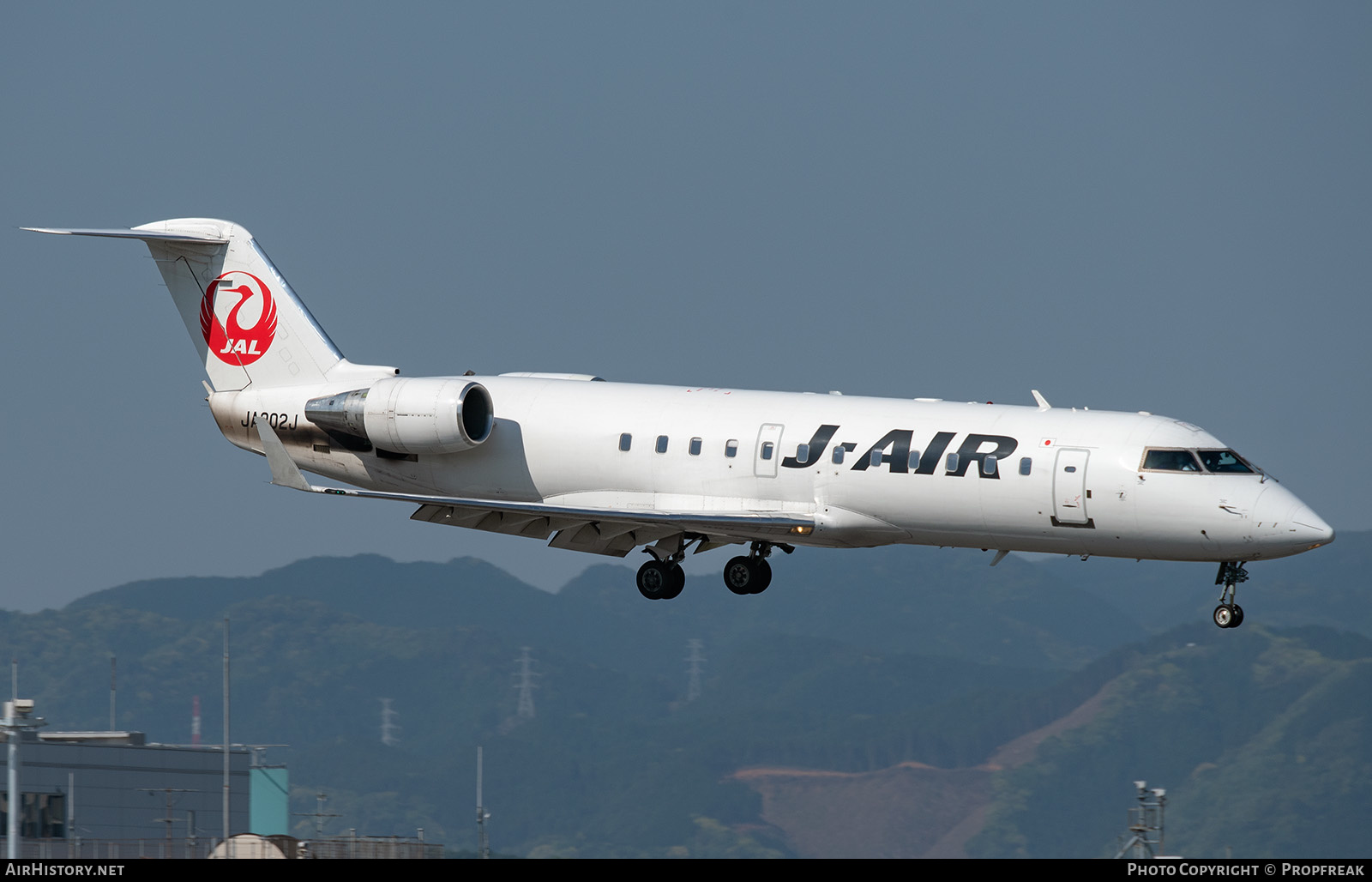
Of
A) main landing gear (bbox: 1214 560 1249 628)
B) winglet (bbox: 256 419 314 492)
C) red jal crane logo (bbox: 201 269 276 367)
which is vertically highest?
red jal crane logo (bbox: 201 269 276 367)

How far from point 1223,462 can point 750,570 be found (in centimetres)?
969

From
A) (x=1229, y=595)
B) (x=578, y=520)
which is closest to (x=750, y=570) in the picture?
(x=578, y=520)

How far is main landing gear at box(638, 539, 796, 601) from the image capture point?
128 ft

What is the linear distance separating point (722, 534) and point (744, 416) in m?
2.39

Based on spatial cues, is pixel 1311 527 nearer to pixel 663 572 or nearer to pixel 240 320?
pixel 663 572

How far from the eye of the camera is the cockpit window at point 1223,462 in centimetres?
3450

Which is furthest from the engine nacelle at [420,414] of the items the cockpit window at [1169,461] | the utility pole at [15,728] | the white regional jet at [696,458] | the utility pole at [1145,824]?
the utility pole at [1145,824]

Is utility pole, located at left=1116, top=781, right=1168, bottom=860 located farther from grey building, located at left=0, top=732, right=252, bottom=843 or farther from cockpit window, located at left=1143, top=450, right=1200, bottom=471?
grey building, located at left=0, top=732, right=252, bottom=843

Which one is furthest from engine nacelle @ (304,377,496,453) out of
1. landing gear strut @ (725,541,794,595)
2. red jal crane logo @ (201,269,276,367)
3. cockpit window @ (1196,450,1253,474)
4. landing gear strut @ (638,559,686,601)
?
cockpit window @ (1196,450,1253,474)

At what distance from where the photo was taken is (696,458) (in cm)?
3791

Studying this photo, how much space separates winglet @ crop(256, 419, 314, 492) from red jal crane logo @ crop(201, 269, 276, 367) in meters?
4.54

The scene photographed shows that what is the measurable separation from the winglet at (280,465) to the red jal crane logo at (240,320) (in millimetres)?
4541

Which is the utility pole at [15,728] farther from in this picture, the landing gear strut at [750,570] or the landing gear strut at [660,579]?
the landing gear strut at [750,570]
